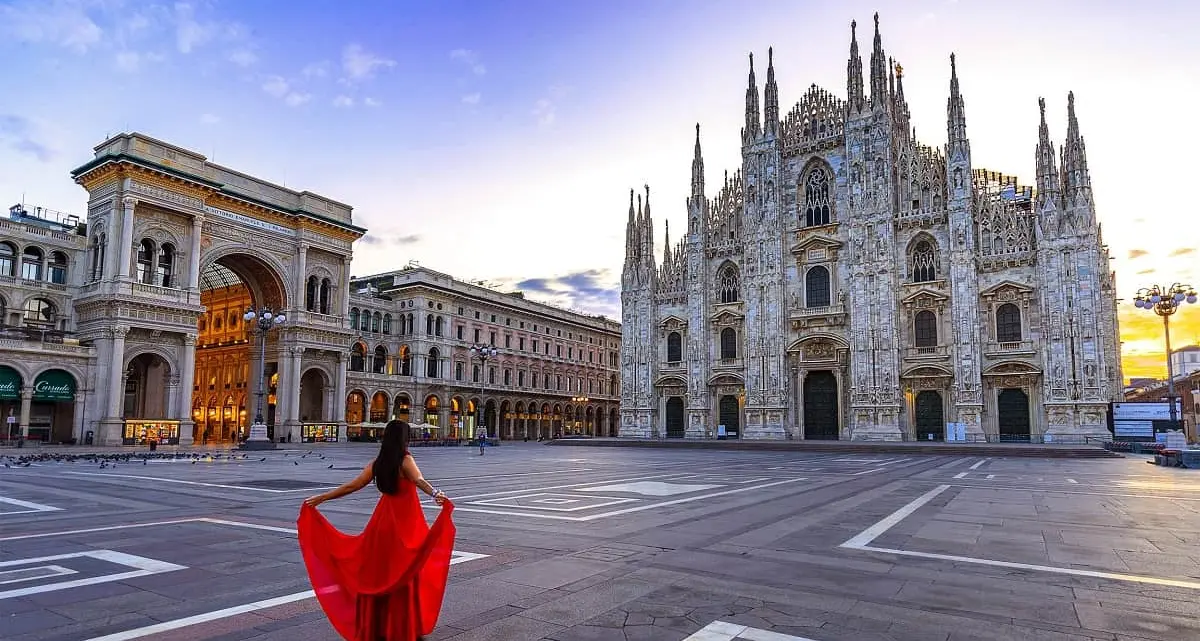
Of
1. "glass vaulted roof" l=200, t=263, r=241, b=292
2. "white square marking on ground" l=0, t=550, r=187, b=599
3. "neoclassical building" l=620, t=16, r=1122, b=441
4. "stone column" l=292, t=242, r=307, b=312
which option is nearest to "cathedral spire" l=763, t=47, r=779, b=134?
"neoclassical building" l=620, t=16, r=1122, b=441

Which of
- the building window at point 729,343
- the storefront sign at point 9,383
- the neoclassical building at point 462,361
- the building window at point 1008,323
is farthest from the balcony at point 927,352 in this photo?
the storefront sign at point 9,383

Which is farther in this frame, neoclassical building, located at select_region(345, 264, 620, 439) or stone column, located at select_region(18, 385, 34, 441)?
neoclassical building, located at select_region(345, 264, 620, 439)

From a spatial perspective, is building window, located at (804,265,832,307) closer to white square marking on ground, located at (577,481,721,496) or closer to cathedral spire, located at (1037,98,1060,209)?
cathedral spire, located at (1037,98,1060,209)

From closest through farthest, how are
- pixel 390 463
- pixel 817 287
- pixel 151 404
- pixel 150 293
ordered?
pixel 390 463 → pixel 150 293 → pixel 151 404 → pixel 817 287

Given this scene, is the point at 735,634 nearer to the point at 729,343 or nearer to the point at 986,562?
the point at 986,562

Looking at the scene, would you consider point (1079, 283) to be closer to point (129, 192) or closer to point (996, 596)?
point (996, 596)

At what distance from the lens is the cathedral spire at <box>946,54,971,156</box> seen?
47.3 m

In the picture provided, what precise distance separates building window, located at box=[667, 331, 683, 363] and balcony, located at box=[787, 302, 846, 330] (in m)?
9.56

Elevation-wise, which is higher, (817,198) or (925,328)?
(817,198)

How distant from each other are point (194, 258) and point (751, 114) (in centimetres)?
4114

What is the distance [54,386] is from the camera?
42.9 meters

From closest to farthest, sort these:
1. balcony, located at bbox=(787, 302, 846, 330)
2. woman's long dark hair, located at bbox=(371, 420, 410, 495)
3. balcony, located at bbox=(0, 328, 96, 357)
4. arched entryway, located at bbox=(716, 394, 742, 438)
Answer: woman's long dark hair, located at bbox=(371, 420, 410, 495)
balcony, located at bbox=(0, 328, 96, 357)
balcony, located at bbox=(787, 302, 846, 330)
arched entryway, located at bbox=(716, 394, 742, 438)

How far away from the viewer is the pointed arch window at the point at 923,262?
159ft

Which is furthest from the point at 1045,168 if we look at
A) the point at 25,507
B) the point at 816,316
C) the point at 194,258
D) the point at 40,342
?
the point at 40,342
